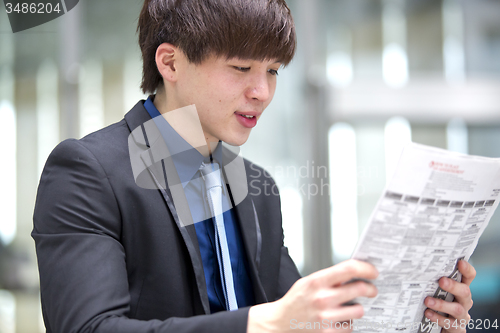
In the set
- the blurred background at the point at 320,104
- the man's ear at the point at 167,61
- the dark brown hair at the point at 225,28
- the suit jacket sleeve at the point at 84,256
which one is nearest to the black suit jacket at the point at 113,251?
the suit jacket sleeve at the point at 84,256

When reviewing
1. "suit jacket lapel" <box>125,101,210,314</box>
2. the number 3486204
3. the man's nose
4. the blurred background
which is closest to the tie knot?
"suit jacket lapel" <box>125,101,210,314</box>

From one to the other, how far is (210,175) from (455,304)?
0.67 meters

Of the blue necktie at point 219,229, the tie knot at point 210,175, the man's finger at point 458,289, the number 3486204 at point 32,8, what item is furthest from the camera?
the number 3486204 at point 32,8

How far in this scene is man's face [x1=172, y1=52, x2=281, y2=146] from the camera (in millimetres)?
1039

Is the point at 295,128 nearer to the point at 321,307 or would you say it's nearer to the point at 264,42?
the point at 264,42

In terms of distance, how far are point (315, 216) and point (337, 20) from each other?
158 cm

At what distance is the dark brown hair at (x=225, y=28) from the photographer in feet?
3.35

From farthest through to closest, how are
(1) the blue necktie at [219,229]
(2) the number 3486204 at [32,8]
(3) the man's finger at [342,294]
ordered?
1. (2) the number 3486204 at [32,8]
2. (1) the blue necktie at [219,229]
3. (3) the man's finger at [342,294]

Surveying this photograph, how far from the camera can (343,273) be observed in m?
0.66

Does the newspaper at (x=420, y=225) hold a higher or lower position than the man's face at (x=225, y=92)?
lower

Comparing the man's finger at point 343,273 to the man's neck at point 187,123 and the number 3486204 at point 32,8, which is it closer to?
the man's neck at point 187,123

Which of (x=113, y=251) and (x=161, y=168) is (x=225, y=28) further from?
(x=113, y=251)

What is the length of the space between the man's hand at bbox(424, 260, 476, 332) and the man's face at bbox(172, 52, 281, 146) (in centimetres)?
59

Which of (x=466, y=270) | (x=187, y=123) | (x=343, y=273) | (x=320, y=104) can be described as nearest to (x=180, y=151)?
(x=187, y=123)
